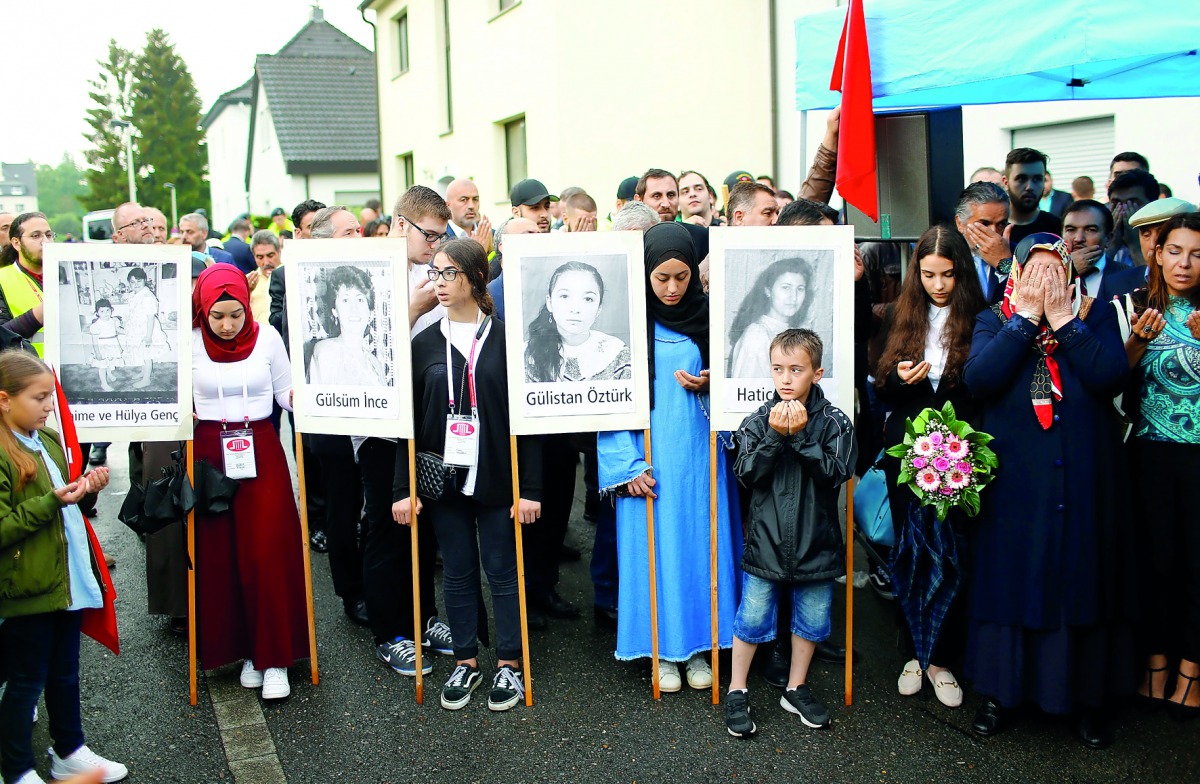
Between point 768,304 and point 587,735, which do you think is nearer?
point 587,735

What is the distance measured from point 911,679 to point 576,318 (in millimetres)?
2179

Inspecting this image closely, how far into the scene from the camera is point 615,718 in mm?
4371

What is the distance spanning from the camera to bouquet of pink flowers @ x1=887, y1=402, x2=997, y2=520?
4.04 metres

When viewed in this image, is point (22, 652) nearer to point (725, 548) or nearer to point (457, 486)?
point (457, 486)

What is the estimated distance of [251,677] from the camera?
4738 mm

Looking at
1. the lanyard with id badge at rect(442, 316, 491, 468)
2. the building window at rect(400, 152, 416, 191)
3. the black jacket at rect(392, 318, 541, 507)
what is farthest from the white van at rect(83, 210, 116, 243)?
the lanyard with id badge at rect(442, 316, 491, 468)

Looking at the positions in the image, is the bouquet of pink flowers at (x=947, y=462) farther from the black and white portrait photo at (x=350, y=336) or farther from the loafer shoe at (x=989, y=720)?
the black and white portrait photo at (x=350, y=336)

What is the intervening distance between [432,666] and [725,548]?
155 centimetres

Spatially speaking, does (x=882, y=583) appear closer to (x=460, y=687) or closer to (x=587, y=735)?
(x=587, y=735)

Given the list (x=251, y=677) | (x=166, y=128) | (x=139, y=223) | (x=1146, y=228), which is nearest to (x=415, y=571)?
(x=251, y=677)

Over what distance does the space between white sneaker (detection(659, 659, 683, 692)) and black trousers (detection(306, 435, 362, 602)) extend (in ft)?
6.07

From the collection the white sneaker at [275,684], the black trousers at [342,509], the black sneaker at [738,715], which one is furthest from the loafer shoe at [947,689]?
the black trousers at [342,509]

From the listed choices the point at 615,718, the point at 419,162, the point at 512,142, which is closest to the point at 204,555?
the point at 615,718

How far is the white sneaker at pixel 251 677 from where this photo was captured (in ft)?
15.5
